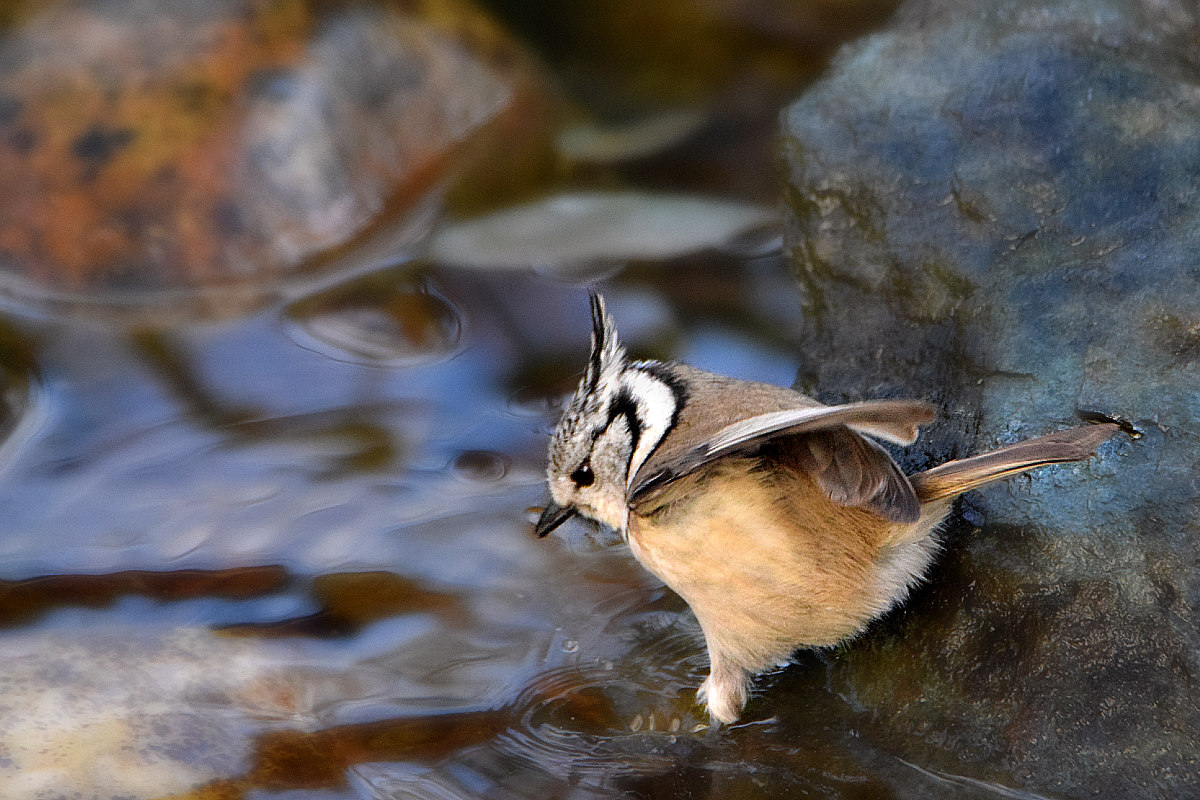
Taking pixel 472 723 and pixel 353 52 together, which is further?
pixel 353 52

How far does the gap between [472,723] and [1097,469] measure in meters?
1.73

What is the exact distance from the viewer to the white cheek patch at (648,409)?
321 cm

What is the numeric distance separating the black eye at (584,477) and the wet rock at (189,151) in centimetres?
225

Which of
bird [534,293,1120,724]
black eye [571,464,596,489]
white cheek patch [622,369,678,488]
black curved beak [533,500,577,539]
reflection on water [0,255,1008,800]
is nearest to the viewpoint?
bird [534,293,1120,724]

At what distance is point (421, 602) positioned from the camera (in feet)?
12.4

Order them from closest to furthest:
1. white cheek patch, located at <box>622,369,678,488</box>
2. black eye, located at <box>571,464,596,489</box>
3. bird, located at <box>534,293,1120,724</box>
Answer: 1. bird, located at <box>534,293,1120,724</box>
2. white cheek patch, located at <box>622,369,678,488</box>
3. black eye, located at <box>571,464,596,489</box>

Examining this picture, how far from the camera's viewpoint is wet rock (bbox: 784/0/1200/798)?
2.71 m

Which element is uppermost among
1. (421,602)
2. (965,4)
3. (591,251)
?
(965,4)

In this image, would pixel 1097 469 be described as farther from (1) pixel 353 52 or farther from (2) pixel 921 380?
(1) pixel 353 52

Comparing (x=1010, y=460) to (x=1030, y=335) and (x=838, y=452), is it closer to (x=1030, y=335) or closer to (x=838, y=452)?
(x=838, y=452)

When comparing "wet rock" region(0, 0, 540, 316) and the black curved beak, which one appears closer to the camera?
the black curved beak

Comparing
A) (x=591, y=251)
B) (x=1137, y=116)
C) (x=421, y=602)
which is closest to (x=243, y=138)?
(x=591, y=251)

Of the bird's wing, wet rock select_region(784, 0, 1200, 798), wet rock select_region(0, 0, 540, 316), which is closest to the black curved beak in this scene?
the bird's wing

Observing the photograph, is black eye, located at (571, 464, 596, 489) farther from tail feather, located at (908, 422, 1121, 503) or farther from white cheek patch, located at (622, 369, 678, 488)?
tail feather, located at (908, 422, 1121, 503)
